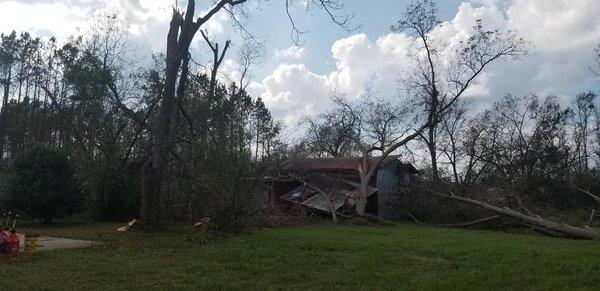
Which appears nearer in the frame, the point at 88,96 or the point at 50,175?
the point at 50,175

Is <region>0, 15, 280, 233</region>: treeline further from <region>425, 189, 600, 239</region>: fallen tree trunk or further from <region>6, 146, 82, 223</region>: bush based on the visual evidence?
<region>425, 189, 600, 239</region>: fallen tree trunk

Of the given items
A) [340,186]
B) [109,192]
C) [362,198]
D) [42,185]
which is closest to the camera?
[42,185]

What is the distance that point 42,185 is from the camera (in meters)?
20.9

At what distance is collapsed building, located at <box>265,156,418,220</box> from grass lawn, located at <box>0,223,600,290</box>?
14.0 m

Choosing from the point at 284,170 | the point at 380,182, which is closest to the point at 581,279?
the point at 284,170

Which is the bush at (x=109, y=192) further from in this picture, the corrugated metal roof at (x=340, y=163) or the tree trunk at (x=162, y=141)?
the corrugated metal roof at (x=340, y=163)

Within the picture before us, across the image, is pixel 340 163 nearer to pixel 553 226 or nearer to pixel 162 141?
pixel 553 226

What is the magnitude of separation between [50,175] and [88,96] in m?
8.36

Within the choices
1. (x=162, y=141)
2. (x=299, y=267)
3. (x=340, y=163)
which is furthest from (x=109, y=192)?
(x=299, y=267)

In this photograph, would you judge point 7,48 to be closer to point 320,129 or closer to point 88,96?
point 88,96

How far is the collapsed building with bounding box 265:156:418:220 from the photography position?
2781cm

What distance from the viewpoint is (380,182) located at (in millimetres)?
31234

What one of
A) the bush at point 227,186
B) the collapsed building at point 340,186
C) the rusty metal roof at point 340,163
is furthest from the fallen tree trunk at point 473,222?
the bush at point 227,186

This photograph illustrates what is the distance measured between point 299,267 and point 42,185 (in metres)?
15.0
